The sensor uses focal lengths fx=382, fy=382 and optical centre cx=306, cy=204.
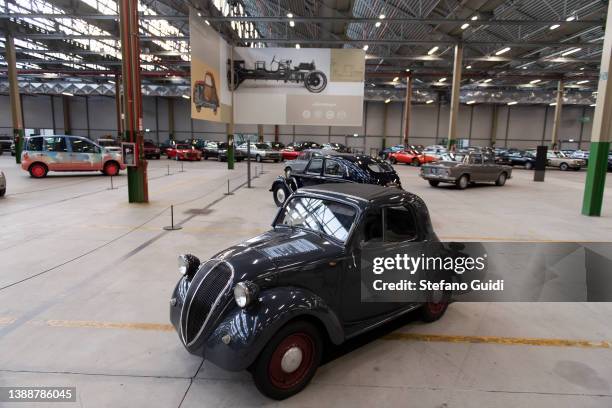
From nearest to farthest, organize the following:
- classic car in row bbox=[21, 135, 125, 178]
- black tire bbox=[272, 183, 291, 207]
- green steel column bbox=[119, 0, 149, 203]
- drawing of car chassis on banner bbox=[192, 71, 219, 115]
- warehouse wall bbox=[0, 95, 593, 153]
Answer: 1. green steel column bbox=[119, 0, 149, 203]
2. black tire bbox=[272, 183, 291, 207]
3. drawing of car chassis on banner bbox=[192, 71, 219, 115]
4. classic car in row bbox=[21, 135, 125, 178]
5. warehouse wall bbox=[0, 95, 593, 153]

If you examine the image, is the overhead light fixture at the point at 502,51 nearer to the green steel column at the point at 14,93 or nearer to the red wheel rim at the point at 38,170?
the red wheel rim at the point at 38,170

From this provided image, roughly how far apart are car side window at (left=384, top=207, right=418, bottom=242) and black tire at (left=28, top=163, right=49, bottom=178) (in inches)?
687

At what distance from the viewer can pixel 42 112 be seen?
133ft

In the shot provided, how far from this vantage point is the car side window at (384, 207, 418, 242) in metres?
3.66

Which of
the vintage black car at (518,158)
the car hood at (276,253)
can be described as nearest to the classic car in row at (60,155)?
the car hood at (276,253)

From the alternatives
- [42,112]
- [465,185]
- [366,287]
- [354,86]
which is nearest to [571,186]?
[465,185]

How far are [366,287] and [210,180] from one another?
46.9 ft

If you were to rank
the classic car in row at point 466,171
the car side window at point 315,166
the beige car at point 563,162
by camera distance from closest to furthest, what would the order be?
the car side window at point 315,166 → the classic car in row at point 466,171 → the beige car at point 563,162

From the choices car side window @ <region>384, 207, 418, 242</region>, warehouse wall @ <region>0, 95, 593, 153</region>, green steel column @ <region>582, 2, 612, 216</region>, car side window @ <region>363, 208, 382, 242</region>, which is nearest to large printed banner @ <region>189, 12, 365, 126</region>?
green steel column @ <region>582, 2, 612, 216</region>

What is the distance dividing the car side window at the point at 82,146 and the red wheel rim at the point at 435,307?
672 inches

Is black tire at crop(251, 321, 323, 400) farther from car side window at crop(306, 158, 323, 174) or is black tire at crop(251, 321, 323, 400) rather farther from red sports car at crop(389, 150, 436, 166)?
red sports car at crop(389, 150, 436, 166)

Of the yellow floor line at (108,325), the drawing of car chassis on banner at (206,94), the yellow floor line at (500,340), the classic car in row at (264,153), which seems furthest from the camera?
the classic car in row at (264,153)

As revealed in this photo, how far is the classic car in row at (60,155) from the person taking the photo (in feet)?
52.6

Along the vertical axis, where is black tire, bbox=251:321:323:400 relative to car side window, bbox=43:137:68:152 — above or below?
below
